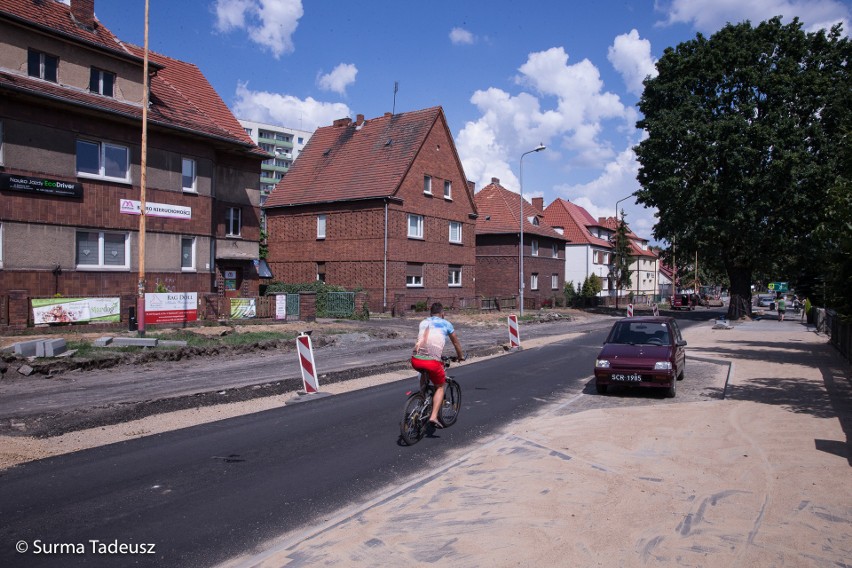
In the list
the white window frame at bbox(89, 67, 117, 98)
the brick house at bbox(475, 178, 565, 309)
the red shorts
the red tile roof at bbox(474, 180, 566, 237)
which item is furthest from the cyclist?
the red tile roof at bbox(474, 180, 566, 237)

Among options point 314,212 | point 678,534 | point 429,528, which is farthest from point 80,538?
point 314,212

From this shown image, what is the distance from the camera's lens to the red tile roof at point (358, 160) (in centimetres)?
3625

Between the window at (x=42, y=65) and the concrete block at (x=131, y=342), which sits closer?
the concrete block at (x=131, y=342)

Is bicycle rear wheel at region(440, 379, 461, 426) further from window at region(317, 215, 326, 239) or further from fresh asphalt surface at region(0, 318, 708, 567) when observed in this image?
window at region(317, 215, 326, 239)

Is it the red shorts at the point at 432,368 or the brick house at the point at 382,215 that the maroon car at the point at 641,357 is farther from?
the brick house at the point at 382,215

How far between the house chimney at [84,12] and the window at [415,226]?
18.4 meters

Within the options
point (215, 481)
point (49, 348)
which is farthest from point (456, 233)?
point (215, 481)

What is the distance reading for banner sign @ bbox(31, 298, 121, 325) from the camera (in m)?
17.8

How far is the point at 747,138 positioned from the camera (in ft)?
123

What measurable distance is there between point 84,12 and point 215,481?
24.0 m

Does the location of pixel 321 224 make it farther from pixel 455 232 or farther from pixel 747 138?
pixel 747 138

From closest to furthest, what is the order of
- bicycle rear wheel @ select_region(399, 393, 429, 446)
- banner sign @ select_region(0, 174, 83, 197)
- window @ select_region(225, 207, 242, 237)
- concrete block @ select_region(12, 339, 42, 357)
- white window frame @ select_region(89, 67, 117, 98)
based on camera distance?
bicycle rear wheel @ select_region(399, 393, 429, 446) < concrete block @ select_region(12, 339, 42, 357) < banner sign @ select_region(0, 174, 83, 197) < white window frame @ select_region(89, 67, 117, 98) < window @ select_region(225, 207, 242, 237)

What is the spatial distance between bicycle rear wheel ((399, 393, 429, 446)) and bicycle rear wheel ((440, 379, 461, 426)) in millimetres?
734

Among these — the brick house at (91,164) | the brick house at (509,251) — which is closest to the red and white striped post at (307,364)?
the brick house at (91,164)
